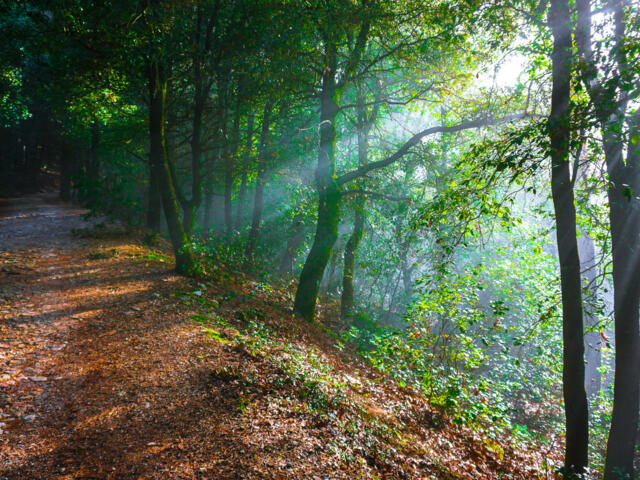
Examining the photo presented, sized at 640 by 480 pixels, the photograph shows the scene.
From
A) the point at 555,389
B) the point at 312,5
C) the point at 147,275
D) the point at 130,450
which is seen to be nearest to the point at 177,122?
the point at 147,275

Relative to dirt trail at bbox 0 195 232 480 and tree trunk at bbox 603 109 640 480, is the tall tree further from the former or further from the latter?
dirt trail at bbox 0 195 232 480

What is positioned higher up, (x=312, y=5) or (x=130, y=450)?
(x=312, y=5)

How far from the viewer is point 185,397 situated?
4254mm

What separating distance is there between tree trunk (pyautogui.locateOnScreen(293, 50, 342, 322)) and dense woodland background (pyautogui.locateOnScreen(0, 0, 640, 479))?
60 millimetres

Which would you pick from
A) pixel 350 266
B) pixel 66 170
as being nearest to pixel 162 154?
pixel 350 266

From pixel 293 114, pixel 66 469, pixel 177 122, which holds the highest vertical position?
pixel 293 114

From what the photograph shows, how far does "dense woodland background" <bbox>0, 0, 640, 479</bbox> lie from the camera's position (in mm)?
5367

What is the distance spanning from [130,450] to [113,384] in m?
1.29

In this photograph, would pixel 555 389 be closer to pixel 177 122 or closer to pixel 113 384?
pixel 113 384

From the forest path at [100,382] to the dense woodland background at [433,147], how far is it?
9.16ft

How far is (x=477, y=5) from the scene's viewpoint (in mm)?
6293

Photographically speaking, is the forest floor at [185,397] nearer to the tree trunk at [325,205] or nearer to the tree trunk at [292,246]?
the tree trunk at [325,205]

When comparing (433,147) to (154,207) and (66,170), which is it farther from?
(66,170)

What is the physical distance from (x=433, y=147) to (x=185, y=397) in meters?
9.22
